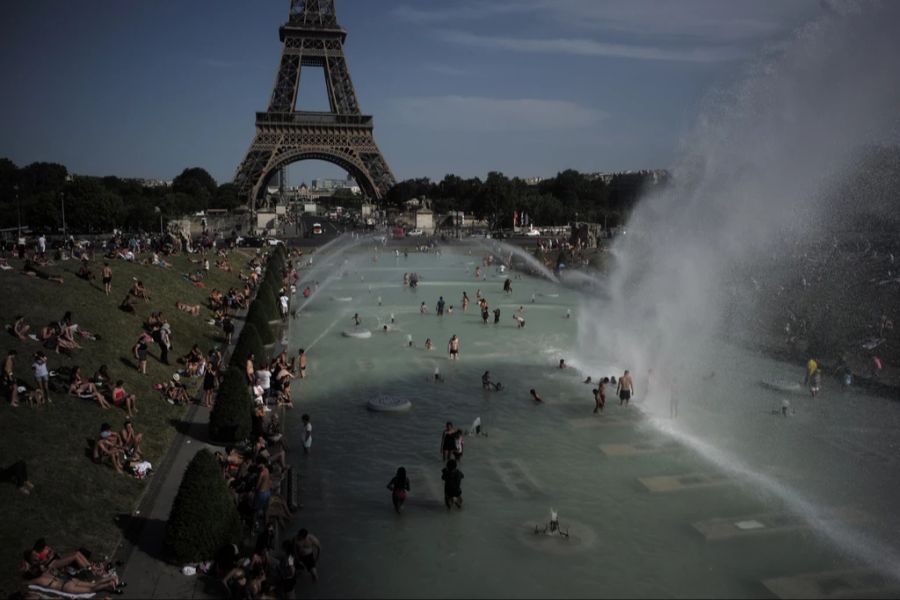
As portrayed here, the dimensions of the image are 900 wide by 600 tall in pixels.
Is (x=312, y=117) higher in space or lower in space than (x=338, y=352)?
higher

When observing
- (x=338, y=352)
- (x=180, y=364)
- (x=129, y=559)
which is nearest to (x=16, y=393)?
(x=129, y=559)

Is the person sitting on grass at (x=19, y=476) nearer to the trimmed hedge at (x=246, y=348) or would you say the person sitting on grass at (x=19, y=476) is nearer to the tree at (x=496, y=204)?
the trimmed hedge at (x=246, y=348)

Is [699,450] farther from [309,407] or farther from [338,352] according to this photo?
[338,352]

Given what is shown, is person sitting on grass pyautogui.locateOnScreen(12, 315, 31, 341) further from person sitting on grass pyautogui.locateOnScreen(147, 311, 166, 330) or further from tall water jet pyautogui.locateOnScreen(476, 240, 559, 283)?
tall water jet pyautogui.locateOnScreen(476, 240, 559, 283)

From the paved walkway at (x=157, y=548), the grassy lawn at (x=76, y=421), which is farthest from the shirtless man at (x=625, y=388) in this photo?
the grassy lawn at (x=76, y=421)

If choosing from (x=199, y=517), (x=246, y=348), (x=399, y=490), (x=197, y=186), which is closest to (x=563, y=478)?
(x=399, y=490)

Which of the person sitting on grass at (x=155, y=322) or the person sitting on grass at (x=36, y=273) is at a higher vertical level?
the person sitting on grass at (x=36, y=273)
